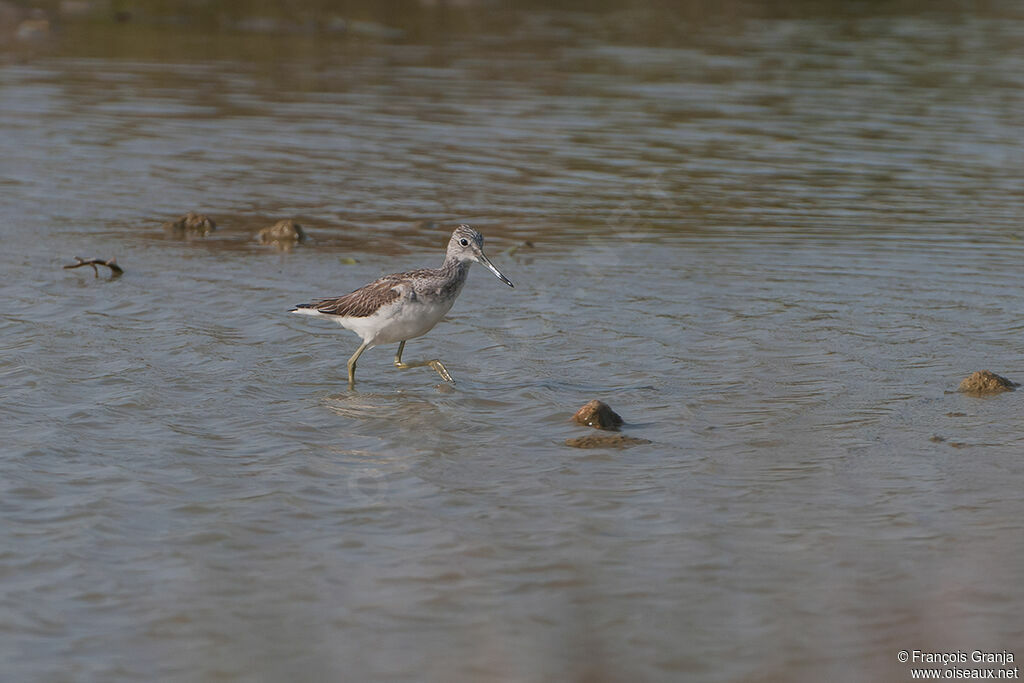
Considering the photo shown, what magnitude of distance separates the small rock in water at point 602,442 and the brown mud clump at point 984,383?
286cm

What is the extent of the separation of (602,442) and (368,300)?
102 inches

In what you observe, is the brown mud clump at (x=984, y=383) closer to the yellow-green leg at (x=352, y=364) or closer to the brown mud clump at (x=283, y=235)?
the yellow-green leg at (x=352, y=364)

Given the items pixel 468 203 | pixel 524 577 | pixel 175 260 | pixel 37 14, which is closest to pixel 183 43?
pixel 37 14

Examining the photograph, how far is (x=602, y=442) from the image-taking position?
31.1ft

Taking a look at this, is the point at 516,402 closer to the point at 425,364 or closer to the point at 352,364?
the point at 425,364

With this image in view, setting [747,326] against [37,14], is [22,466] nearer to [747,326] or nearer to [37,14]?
[747,326]

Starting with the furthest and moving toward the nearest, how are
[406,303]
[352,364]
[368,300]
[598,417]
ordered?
[352,364] < [368,300] < [406,303] < [598,417]

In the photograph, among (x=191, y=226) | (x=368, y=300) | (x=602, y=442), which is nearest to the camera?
(x=602, y=442)

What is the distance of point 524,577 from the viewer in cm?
734

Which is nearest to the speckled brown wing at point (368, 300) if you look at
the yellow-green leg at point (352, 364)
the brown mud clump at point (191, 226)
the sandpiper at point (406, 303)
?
the sandpiper at point (406, 303)

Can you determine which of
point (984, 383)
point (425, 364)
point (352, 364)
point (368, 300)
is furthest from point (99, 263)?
point (984, 383)

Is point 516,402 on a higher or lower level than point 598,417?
lower

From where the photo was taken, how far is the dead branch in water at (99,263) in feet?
45.3

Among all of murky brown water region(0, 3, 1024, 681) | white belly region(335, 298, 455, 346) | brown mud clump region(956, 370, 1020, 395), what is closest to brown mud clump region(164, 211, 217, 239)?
murky brown water region(0, 3, 1024, 681)
